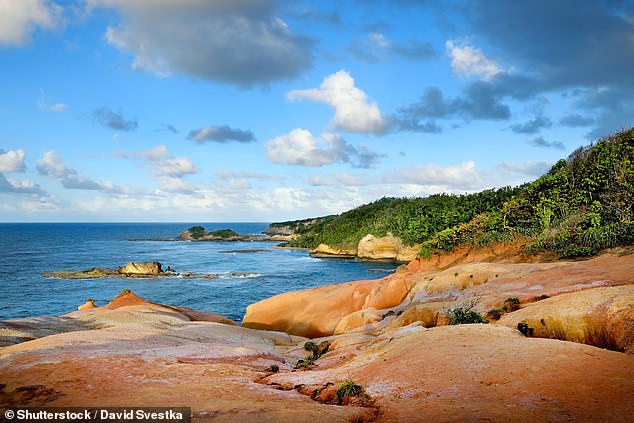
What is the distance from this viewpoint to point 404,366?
38.9ft

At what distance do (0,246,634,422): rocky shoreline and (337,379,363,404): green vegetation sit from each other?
4cm

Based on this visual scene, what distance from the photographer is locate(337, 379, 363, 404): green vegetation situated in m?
10.5

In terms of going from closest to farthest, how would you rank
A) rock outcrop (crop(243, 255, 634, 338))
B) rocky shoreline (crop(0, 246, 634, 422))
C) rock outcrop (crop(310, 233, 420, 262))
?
rocky shoreline (crop(0, 246, 634, 422)) < rock outcrop (crop(243, 255, 634, 338)) < rock outcrop (crop(310, 233, 420, 262))

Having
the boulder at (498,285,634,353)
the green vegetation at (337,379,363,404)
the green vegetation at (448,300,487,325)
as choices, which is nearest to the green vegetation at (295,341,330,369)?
the green vegetation at (337,379,363,404)

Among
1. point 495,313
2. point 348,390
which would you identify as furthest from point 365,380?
point 495,313

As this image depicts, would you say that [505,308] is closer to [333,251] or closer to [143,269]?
[143,269]

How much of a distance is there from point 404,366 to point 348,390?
2.09 meters

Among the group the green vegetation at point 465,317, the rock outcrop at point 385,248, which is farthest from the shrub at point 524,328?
the rock outcrop at point 385,248

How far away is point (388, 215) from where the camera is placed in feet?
350

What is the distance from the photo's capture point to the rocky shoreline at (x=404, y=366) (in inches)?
354

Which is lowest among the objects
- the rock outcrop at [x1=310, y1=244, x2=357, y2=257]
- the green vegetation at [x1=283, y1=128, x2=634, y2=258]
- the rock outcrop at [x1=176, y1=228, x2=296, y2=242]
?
the rock outcrop at [x1=310, y1=244, x2=357, y2=257]

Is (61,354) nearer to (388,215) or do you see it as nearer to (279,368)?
(279,368)

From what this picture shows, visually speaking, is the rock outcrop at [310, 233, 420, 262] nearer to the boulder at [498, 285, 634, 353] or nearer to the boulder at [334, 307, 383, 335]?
Result: the boulder at [334, 307, 383, 335]

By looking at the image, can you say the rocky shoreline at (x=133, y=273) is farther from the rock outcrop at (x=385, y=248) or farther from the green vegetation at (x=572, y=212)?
the green vegetation at (x=572, y=212)
